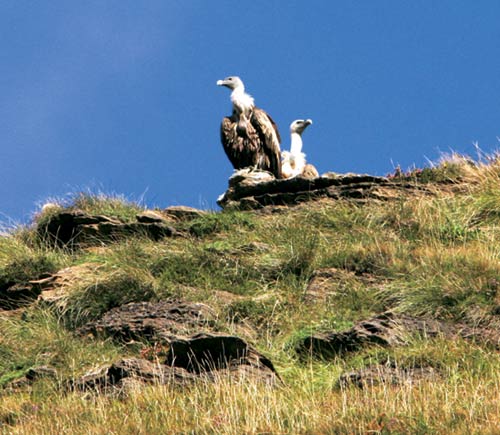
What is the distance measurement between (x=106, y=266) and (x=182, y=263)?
2.96ft

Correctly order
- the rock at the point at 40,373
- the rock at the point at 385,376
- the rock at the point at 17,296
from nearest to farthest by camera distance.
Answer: the rock at the point at 385,376
the rock at the point at 40,373
the rock at the point at 17,296

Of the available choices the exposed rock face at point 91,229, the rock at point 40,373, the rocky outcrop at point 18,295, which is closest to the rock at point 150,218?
the exposed rock face at point 91,229

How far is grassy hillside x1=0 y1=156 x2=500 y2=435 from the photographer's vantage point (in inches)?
296

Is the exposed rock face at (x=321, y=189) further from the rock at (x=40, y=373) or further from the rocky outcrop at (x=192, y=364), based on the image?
the rock at (x=40, y=373)

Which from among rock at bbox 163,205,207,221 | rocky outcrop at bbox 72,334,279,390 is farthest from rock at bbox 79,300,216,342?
rock at bbox 163,205,207,221

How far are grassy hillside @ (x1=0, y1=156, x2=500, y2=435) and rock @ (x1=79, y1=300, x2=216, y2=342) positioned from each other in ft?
0.58

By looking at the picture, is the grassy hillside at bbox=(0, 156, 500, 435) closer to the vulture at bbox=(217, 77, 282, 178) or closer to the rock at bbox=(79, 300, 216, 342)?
the rock at bbox=(79, 300, 216, 342)

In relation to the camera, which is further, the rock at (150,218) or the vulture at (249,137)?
the vulture at (249,137)

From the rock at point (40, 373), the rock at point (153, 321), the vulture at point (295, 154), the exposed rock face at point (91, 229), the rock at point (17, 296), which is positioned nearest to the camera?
the rock at point (40, 373)

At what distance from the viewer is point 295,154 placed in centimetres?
2284

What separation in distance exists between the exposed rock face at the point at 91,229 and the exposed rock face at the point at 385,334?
16.7 ft

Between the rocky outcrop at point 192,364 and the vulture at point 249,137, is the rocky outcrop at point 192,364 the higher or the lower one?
the lower one

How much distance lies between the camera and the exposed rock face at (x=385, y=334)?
10180mm

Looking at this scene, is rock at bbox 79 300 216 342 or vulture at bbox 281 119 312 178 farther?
vulture at bbox 281 119 312 178
